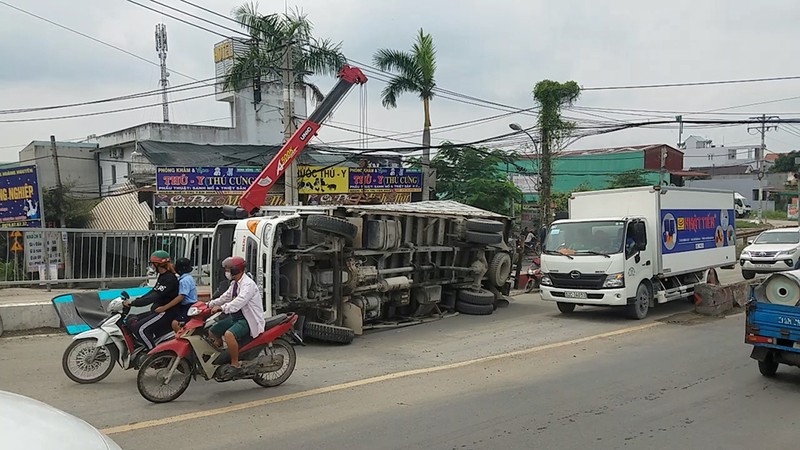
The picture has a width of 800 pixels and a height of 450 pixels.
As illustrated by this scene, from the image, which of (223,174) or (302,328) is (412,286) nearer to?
(302,328)

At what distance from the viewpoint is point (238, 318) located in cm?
743

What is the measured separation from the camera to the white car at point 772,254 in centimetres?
2205

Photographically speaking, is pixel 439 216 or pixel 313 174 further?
pixel 313 174

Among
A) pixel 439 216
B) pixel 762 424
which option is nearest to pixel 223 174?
pixel 439 216

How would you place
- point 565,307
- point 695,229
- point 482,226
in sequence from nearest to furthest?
point 565,307 → point 482,226 → point 695,229

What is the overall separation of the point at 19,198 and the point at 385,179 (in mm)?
12602

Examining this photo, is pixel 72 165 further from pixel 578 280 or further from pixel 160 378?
pixel 160 378

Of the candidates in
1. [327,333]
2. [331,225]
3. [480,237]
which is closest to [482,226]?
[480,237]

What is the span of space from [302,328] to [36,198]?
12167mm

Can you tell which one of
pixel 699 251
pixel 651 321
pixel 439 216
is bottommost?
pixel 651 321

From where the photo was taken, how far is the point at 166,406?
22.7ft

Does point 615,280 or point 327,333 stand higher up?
point 615,280

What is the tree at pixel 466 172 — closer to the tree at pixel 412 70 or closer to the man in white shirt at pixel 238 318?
the tree at pixel 412 70

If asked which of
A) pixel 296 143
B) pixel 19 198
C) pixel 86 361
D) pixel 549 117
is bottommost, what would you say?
pixel 86 361
